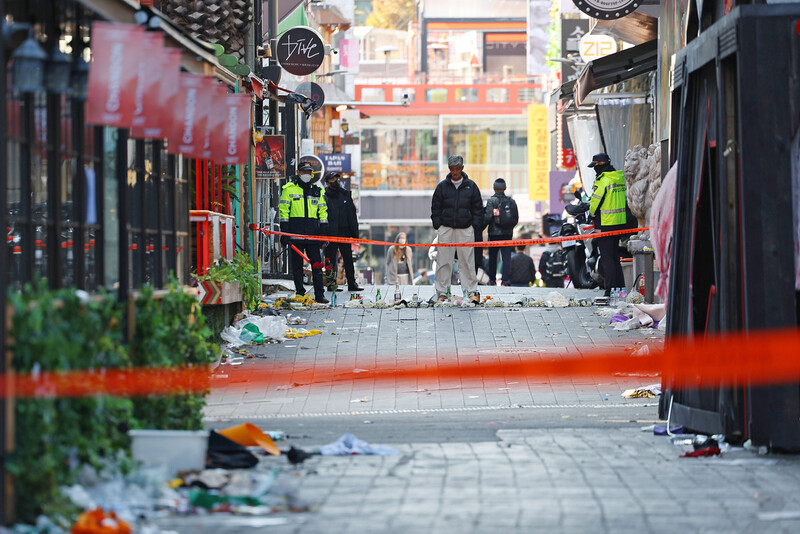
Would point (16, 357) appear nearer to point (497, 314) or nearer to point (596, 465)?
point (596, 465)

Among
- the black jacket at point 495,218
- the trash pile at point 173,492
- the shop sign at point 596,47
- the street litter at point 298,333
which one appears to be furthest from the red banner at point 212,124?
the shop sign at point 596,47

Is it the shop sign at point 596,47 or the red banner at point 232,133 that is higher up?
the shop sign at point 596,47

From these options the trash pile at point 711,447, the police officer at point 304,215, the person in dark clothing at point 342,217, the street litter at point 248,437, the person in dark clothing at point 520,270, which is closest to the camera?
the trash pile at point 711,447

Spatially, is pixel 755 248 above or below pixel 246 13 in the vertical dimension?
below

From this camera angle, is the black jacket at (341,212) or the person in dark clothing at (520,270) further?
the person in dark clothing at (520,270)

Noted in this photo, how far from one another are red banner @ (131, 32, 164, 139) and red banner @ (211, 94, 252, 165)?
1.58m

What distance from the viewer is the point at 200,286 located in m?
15.1

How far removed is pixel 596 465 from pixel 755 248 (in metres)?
1.71

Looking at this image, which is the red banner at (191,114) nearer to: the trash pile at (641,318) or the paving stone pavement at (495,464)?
the paving stone pavement at (495,464)

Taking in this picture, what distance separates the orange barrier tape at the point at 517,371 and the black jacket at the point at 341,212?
28.4 ft

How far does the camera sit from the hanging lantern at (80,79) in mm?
7305

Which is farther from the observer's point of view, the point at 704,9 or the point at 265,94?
the point at 265,94

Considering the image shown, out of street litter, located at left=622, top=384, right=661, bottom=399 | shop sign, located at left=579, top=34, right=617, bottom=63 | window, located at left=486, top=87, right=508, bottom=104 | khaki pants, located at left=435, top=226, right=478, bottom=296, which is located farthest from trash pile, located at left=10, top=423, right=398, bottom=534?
window, located at left=486, top=87, right=508, bottom=104

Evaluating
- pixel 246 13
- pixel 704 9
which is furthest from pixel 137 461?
pixel 246 13
